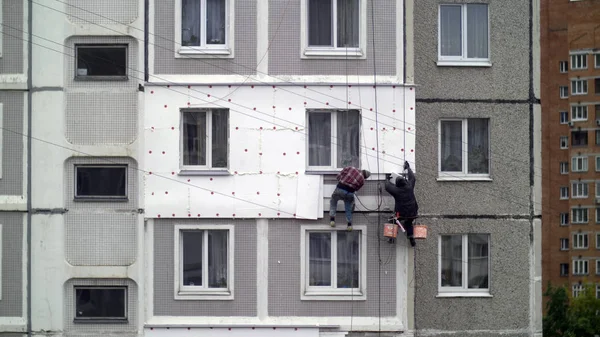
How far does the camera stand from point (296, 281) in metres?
25.2

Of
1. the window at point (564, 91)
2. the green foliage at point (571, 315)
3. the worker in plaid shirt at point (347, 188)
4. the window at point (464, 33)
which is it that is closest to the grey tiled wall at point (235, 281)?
the worker in plaid shirt at point (347, 188)

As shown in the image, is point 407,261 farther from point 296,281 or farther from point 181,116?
point 181,116

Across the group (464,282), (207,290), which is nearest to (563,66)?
(464,282)

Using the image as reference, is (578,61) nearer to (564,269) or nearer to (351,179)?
(564,269)

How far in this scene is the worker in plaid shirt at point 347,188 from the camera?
24266 mm

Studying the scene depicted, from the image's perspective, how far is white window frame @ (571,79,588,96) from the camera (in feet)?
278

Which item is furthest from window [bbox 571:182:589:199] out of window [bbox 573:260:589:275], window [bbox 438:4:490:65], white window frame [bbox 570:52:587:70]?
window [bbox 438:4:490:65]

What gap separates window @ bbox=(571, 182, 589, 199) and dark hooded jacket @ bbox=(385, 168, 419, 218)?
62.6 m

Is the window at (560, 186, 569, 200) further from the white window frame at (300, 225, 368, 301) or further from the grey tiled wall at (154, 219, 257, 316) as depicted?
the grey tiled wall at (154, 219, 257, 316)

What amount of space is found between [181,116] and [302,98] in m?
3.00

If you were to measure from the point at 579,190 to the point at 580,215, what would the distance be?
2.05m

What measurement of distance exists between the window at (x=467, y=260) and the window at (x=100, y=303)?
315 inches

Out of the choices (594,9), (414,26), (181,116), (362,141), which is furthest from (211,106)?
(594,9)

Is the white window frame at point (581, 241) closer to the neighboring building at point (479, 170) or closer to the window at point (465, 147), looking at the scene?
the neighboring building at point (479, 170)
